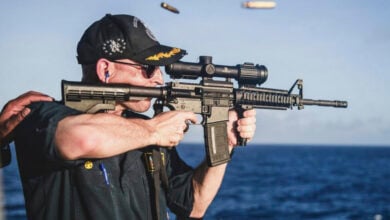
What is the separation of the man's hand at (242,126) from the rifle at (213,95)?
86 mm

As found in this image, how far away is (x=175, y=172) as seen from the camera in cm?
613

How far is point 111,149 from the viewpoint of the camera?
447 centimetres

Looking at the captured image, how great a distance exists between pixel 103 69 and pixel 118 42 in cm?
31

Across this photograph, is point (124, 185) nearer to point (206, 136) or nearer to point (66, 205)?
point (66, 205)

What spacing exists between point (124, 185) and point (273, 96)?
2.69m

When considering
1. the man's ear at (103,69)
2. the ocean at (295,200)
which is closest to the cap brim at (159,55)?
the man's ear at (103,69)

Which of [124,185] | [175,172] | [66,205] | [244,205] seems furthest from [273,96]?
[244,205]

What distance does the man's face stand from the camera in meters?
5.29

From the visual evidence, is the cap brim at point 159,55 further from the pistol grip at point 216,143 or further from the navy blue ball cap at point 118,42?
the pistol grip at point 216,143

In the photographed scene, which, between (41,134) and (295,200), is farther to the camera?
(295,200)

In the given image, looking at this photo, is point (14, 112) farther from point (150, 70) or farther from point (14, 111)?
point (150, 70)

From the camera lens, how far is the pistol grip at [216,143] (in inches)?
244

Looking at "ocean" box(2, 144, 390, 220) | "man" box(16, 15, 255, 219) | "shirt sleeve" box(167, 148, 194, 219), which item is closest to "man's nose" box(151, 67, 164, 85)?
"man" box(16, 15, 255, 219)

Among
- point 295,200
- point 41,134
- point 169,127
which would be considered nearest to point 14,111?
point 41,134
